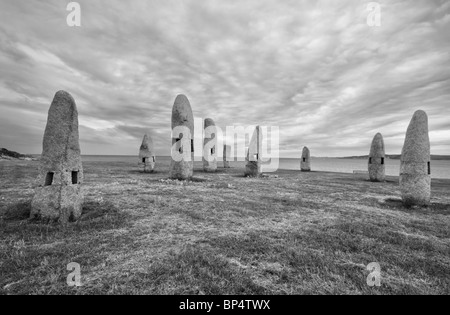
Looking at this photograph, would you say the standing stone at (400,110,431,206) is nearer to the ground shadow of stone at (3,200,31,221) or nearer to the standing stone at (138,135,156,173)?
the ground shadow of stone at (3,200,31,221)

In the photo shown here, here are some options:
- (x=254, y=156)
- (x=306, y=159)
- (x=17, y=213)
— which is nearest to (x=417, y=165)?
(x=254, y=156)

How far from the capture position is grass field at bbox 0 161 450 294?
4176mm

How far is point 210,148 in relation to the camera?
30547 millimetres

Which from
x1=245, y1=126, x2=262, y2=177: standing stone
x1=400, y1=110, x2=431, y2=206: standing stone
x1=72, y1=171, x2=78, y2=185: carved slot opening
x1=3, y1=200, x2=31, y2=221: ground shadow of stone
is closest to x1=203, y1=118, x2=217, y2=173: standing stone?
x1=245, y1=126, x2=262, y2=177: standing stone

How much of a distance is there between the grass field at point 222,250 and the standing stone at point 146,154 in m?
15.9

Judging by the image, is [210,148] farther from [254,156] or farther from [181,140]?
[181,140]

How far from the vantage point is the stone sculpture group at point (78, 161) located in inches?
293

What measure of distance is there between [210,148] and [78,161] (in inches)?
889

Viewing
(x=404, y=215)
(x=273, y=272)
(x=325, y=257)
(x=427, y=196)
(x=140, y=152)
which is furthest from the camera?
(x=140, y=152)

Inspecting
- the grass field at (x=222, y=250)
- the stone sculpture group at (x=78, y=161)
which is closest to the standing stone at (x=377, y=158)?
the stone sculpture group at (x=78, y=161)
